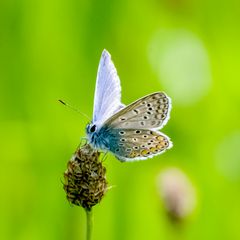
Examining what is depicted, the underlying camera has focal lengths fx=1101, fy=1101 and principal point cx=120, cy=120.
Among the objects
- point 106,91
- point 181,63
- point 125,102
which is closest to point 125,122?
point 106,91

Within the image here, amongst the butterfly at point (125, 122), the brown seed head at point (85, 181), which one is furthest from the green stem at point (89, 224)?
the butterfly at point (125, 122)

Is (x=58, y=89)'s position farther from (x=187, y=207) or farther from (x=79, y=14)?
(x=187, y=207)

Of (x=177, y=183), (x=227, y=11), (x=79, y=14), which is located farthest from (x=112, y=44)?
(x=177, y=183)

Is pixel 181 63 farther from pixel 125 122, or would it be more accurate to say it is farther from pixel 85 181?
pixel 85 181

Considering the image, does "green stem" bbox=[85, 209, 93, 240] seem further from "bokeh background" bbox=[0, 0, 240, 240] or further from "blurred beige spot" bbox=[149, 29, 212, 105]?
"blurred beige spot" bbox=[149, 29, 212, 105]

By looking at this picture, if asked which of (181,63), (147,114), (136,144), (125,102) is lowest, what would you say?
(136,144)

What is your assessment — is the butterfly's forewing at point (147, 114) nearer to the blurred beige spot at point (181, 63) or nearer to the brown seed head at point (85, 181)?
the brown seed head at point (85, 181)

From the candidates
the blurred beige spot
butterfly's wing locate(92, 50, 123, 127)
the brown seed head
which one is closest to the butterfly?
butterfly's wing locate(92, 50, 123, 127)
